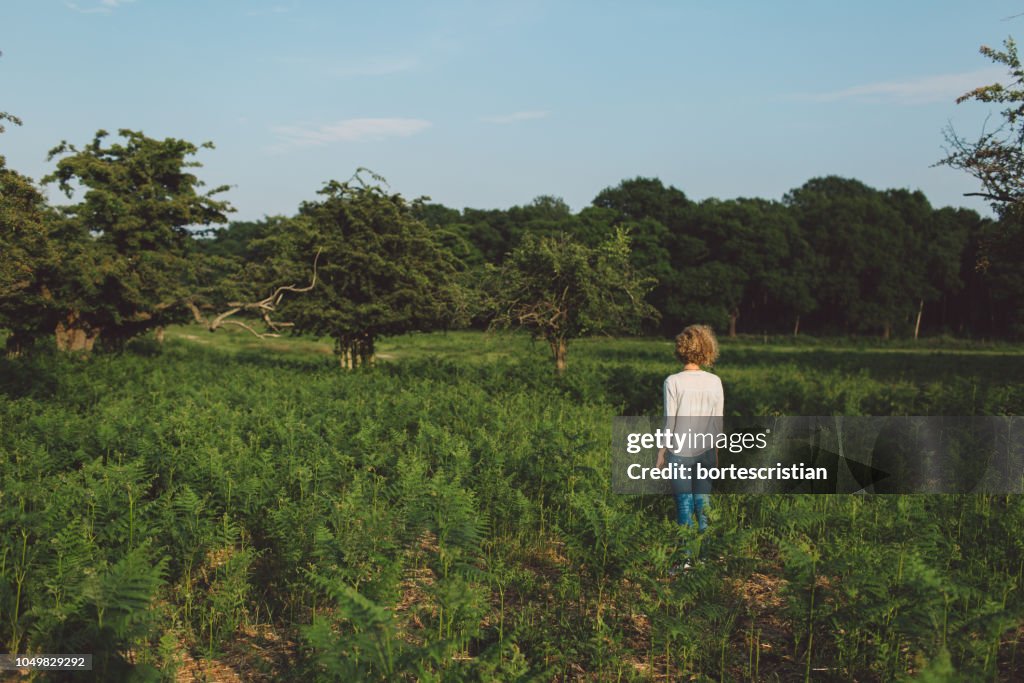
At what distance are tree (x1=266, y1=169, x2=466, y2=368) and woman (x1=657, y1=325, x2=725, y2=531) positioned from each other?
1562 cm

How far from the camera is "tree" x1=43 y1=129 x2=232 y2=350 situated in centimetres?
2133

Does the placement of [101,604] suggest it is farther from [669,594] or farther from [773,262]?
[773,262]

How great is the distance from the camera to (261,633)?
17.8ft

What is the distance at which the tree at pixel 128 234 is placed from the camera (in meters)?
21.3

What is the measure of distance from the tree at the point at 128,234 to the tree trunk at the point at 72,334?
0.09 feet

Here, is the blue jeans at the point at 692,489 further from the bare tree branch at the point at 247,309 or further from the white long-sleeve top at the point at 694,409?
the bare tree branch at the point at 247,309

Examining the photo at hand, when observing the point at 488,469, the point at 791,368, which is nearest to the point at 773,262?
the point at 791,368

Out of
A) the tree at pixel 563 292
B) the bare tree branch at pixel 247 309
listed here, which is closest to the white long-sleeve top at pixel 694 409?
the bare tree branch at pixel 247 309

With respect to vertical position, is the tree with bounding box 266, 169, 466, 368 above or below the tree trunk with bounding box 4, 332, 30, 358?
above

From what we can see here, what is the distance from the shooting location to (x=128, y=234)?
22391 mm

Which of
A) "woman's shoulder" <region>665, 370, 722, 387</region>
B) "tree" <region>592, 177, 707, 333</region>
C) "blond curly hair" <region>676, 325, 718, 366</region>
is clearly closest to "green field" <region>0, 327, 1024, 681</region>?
"woman's shoulder" <region>665, 370, 722, 387</region>

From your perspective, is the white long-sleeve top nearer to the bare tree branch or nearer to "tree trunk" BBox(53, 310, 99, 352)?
the bare tree branch

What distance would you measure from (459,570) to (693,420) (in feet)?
7.94

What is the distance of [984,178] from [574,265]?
31.3 feet
